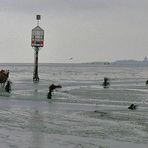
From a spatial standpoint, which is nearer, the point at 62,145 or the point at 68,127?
the point at 62,145

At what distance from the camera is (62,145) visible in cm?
1445

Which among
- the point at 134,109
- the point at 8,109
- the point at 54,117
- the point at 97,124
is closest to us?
the point at 97,124

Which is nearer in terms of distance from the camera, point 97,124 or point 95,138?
point 95,138

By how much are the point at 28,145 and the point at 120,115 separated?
9.61m

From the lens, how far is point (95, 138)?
1573 cm

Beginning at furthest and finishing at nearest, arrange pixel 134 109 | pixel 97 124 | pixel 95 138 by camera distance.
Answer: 1. pixel 134 109
2. pixel 97 124
3. pixel 95 138

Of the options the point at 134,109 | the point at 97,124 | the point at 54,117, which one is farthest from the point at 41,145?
the point at 134,109

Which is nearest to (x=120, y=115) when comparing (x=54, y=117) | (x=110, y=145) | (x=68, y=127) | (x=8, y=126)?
(x=54, y=117)

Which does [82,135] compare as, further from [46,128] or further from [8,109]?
[8,109]

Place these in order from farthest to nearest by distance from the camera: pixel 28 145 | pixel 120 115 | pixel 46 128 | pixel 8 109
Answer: pixel 8 109, pixel 120 115, pixel 46 128, pixel 28 145

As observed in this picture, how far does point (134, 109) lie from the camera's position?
26.5 m

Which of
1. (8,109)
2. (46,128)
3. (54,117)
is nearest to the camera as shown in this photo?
(46,128)

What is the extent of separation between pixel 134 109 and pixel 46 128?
9716mm

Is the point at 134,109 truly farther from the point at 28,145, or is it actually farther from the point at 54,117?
the point at 28,145
